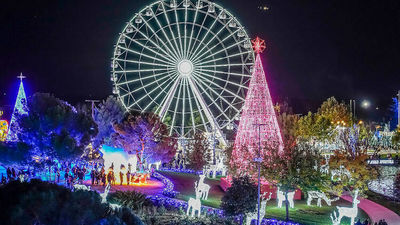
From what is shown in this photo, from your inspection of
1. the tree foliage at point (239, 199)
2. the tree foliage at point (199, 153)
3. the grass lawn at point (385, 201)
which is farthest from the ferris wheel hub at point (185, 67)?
the tree foliage at point (239, 199)

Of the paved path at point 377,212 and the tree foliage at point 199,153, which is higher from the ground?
the tree foliage at point 199,153

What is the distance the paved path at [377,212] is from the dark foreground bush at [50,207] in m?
18.8

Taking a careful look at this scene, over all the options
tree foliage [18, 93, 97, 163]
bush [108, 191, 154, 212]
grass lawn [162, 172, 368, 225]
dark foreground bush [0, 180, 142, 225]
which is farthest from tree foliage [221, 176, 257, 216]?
tree foliage [18, 93, 97, 163]

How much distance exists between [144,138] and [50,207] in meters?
31.5

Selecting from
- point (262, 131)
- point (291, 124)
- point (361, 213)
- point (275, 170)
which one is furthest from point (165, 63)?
point (291, 124)

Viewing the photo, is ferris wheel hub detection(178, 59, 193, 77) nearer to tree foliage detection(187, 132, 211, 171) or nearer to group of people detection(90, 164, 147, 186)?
tree foliage detection(187, 132, 211, 171)

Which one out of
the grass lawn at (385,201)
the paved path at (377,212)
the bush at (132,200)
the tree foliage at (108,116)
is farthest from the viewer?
the tree foliage at (108,116)

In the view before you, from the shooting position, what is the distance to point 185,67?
40.9m

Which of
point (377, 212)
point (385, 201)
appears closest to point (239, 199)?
point (377, 212)

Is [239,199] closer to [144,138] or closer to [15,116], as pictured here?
[144,138]

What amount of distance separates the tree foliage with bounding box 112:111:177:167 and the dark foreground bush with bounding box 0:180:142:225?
29826mm

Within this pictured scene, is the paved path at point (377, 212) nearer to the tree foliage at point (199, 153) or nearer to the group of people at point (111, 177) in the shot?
the group of people at point (111, 177)

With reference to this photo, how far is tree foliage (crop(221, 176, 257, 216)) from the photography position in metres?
21.0

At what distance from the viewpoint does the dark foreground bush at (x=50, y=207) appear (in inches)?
330
